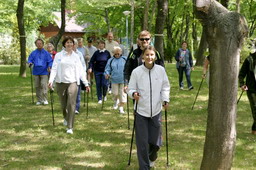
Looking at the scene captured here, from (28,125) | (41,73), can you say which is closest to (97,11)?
(41,73)

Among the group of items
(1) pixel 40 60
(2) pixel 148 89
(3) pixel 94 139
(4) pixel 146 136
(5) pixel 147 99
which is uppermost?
(1) pixel 40 60

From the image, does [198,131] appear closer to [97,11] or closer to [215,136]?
[215,136]

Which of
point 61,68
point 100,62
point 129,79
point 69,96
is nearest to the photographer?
point 129,79

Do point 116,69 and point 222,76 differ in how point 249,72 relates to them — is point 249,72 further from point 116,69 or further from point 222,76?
point 116,69

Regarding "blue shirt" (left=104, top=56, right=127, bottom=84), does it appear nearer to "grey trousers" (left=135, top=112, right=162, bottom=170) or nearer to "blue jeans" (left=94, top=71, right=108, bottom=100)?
"blue jeans" (left=94, top=71, right=108, bottom=100)

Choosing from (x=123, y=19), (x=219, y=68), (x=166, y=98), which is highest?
(x=123, y=19)

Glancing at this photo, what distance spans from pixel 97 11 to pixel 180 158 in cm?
3586

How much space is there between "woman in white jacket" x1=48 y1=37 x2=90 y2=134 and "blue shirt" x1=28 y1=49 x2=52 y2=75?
3.77 metres

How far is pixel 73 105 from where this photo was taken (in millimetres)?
8078

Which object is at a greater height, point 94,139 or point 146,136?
point 146,136

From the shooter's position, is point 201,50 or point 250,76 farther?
point 201,50

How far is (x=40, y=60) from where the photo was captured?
38.6ft

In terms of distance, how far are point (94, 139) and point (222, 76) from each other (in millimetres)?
3911

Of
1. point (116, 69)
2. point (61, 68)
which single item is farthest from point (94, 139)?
point (116, 69)
